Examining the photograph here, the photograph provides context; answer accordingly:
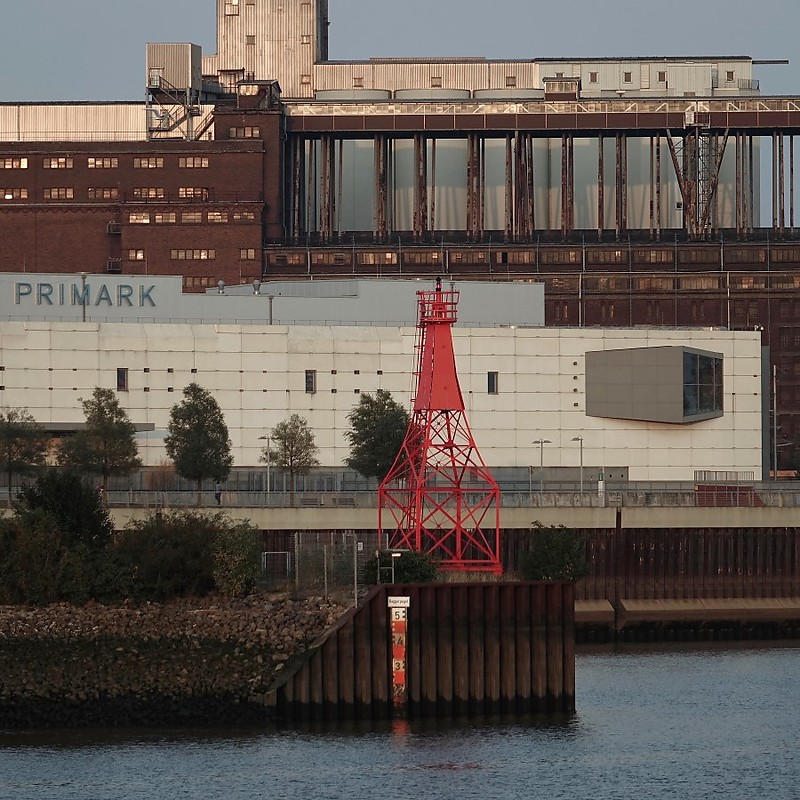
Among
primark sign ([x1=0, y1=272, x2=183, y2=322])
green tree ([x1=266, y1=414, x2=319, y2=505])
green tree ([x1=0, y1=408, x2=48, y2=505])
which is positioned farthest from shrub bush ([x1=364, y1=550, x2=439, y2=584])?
primark sign ([x1=0, y1=272, x2=183, y2=322])

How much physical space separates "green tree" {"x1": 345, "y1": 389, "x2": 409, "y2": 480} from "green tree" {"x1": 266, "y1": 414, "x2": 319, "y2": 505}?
296 cm

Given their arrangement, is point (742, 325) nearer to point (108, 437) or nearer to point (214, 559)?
point (108, 437)

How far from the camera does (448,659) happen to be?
223ft

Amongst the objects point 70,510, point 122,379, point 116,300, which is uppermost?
point 116,300

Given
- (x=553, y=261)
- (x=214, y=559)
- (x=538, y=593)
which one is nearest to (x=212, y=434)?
(x=214, y=559)

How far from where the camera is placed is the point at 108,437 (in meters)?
120

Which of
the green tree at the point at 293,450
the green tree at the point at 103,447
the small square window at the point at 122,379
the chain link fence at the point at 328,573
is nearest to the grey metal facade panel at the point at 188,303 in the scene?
the small square window at the point at 122,379

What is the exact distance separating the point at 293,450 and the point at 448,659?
6149 centimetres

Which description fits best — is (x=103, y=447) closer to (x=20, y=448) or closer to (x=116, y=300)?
(x=20, y=448)

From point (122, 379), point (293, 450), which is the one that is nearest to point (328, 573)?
point (293, 450)

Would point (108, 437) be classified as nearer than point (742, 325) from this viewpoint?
Yes

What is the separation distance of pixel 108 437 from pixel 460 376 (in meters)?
33.7

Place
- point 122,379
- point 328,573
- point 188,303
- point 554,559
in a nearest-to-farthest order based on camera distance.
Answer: point 328,573 < point 554,559 < point 122,379 < point 188,303

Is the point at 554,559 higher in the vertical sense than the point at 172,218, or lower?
lower
